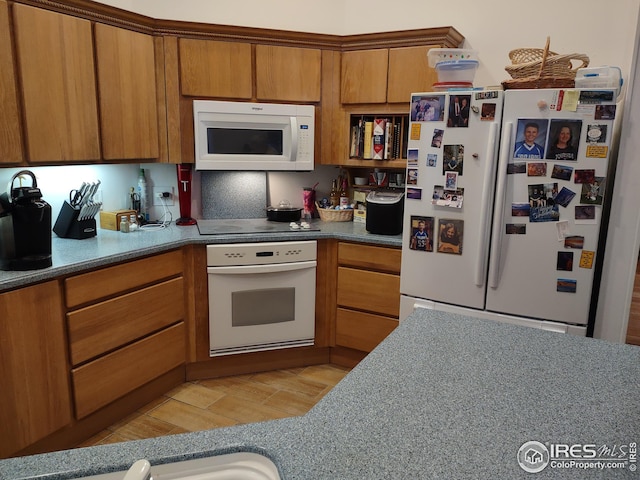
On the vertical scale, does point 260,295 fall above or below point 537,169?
below

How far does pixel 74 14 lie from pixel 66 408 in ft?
6.33

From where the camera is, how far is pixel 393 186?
11.3 feet

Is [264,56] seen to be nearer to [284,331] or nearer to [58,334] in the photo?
[284,331]

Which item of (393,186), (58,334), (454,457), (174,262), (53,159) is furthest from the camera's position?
(393,186)

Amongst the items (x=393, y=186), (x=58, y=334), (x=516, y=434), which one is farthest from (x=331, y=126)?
(x=516, y=434)

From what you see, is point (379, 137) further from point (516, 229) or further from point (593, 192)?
point (593, 192)

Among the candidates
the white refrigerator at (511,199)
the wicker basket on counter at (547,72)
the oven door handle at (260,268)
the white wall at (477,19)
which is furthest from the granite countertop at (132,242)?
the white wall at (477,19)

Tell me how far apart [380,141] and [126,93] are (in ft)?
5.17

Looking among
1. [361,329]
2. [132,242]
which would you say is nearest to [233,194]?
[132,242]

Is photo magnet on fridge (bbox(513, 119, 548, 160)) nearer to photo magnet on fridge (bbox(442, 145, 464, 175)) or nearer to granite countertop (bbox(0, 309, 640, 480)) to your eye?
photo magnet on fridge (bbox(442, 145, 464, 175))

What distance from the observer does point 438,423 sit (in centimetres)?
96

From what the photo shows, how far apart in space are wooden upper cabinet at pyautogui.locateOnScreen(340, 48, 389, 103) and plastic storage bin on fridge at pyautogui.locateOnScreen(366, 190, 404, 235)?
66 centimetres

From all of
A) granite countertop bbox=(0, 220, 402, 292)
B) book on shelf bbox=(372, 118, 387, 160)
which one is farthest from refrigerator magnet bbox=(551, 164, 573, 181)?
book on shelf bbox=(372, 118, 387, 160)

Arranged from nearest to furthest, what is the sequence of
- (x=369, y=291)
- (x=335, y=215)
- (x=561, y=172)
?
(x=561, y=172)
(x=369, y=291)
(x=335, y=215)
